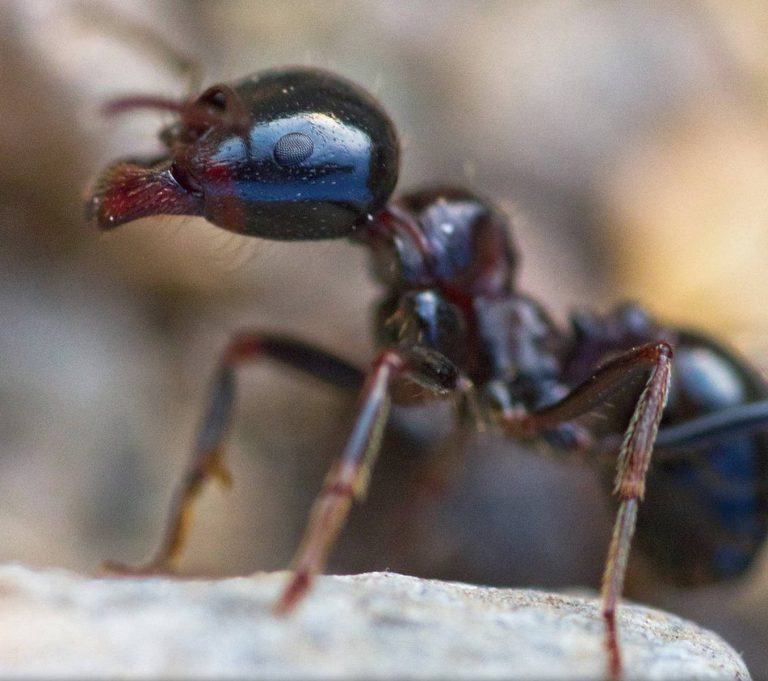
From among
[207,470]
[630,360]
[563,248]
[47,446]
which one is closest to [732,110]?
[563,248]

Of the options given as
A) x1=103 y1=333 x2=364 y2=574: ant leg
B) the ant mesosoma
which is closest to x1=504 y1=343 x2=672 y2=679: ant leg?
the ant mesosoma

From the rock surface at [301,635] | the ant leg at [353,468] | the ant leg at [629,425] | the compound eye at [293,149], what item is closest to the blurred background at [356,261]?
the compound eye at [293,149]

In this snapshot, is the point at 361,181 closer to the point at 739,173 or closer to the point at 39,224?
the point at 39,224

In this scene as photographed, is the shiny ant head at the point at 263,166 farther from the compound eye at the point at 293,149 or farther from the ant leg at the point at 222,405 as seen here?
the ant leg at the point at 222,405

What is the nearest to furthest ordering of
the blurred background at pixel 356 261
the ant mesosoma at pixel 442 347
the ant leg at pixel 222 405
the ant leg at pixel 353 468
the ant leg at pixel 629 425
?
1. the ant leg at pixel 353 468
2. the ant leg at pixel 629 425
3. the ant mesosoma at pixel 442 347
4. the ant leg at pixel 222 405
5. the blurred background at pixel 356 261

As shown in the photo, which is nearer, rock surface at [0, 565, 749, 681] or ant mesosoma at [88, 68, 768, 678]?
rock surface at [0, 565, 749, 681]

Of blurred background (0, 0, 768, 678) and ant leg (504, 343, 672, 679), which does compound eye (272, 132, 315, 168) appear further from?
ant leg (504, 343, 672, 679)

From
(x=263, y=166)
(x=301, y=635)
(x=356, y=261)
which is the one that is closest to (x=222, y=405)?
(x=263, y=166)
